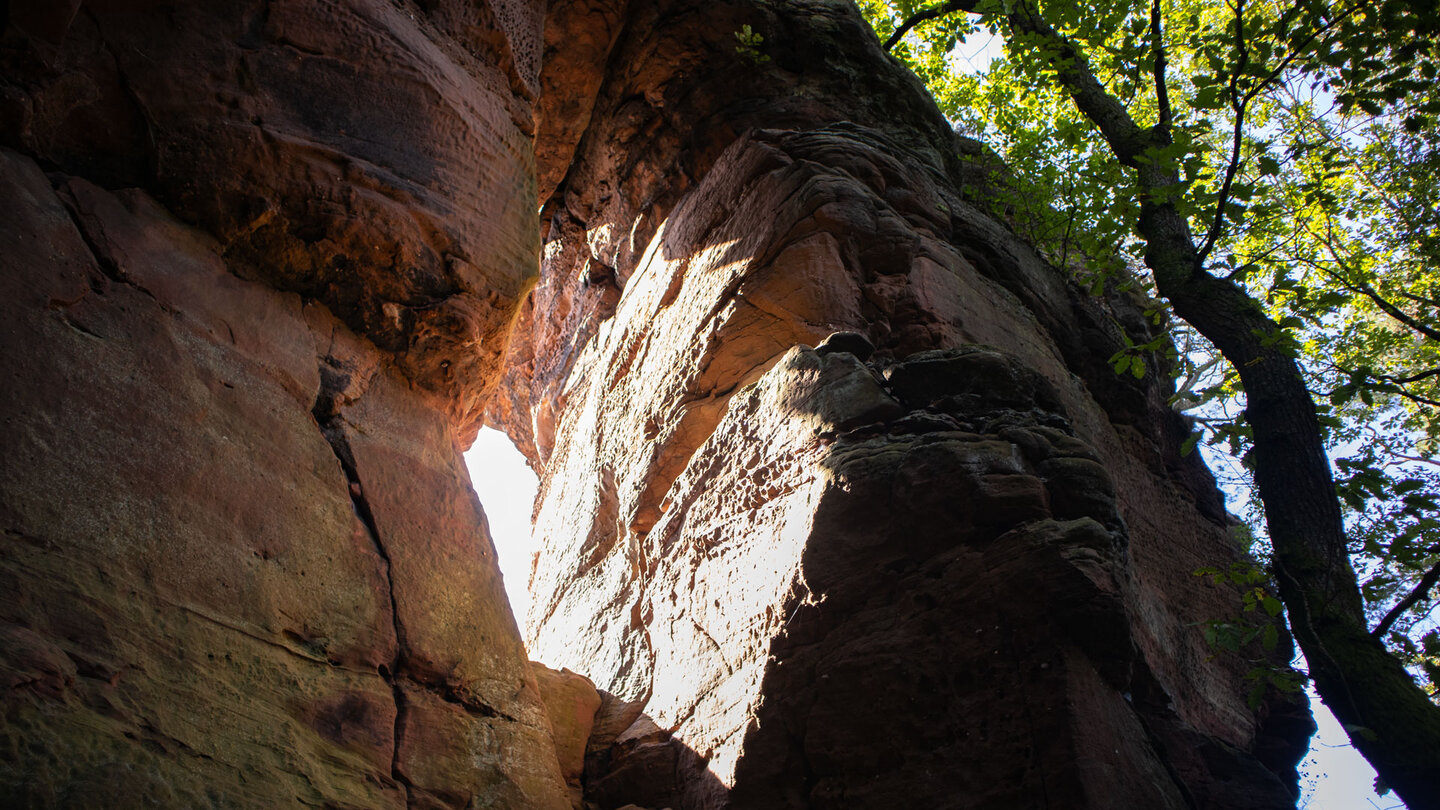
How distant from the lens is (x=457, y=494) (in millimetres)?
5570

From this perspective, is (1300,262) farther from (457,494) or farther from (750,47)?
(457,494)

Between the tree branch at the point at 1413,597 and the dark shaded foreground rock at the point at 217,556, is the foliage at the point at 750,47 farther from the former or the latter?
the tree branch at the point at 1413,597

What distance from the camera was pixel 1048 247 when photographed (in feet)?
31.0

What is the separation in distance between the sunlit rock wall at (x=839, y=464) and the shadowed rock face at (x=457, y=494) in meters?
0.03

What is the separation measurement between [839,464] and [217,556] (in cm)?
Answer: 298

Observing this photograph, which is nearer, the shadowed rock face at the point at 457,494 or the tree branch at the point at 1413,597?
the shadowed rock face at the point at 457,494

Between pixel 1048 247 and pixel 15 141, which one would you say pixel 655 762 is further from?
pixel 1048 247

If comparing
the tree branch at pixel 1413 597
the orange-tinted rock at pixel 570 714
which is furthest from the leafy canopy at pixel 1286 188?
the orange-tinted rock at pixel 570 714

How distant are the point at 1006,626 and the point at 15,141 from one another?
5.31m

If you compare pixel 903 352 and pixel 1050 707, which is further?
pixel 903 352

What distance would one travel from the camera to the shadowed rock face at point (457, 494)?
3.62 metres

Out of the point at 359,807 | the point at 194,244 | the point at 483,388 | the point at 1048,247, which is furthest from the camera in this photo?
the point at 1048,247

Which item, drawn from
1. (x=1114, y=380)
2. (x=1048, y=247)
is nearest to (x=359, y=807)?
(x=1114, y=380)

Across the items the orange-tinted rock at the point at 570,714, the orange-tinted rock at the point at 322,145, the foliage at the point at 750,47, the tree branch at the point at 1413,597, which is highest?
the foliage at the point at 750,47
